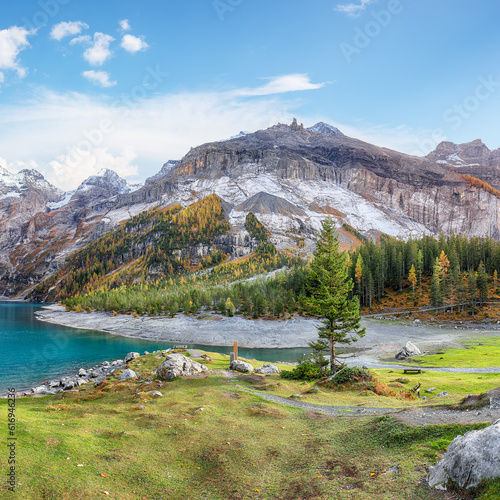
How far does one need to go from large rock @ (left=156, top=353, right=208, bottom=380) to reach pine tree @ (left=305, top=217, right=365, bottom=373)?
44.7 feet


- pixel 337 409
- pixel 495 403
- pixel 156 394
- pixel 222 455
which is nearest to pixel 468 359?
pixel 337 409

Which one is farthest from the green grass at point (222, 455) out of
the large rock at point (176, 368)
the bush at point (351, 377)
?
the large rock at point (176, 368)

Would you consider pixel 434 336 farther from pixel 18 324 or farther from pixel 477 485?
pixel 18 324

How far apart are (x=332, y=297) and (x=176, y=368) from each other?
17.4m

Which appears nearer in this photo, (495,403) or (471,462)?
(471,462)

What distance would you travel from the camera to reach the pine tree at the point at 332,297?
34344mm

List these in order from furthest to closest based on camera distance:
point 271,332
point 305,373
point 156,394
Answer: point 271,332
point 305,373
point 156,394

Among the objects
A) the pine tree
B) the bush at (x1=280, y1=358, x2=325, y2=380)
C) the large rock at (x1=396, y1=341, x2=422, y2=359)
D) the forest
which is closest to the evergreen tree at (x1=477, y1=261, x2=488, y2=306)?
the forest

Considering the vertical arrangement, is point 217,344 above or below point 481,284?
below

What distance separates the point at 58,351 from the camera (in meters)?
67.8

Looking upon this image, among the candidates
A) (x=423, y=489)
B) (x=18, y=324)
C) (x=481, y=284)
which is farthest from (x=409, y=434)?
(x=18, y=324)

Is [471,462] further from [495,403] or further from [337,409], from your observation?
[337,409]

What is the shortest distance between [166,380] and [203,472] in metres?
20.0

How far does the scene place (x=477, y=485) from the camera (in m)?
8.45
